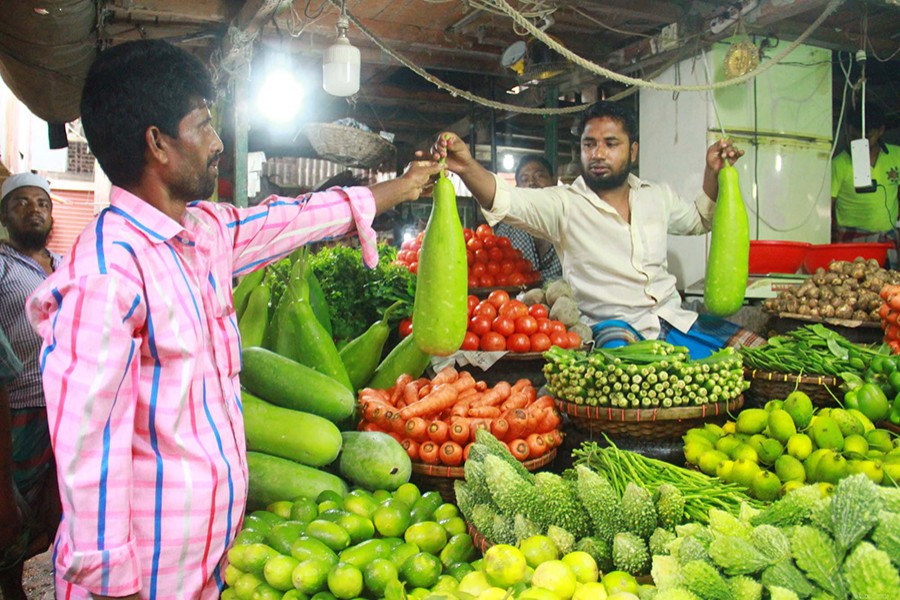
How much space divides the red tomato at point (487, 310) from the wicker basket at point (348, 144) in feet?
13.4

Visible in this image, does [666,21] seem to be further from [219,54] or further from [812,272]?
[219,54]

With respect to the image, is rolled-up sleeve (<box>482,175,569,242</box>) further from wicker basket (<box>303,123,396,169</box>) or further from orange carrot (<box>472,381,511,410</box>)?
wicker basket (<box>303,123,396,169</box>)

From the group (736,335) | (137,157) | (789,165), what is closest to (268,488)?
(137,157)

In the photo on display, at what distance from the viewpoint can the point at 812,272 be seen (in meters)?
5.21

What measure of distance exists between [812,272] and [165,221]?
4985mm

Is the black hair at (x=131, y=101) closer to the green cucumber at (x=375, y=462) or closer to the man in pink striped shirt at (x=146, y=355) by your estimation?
the man in pink striped shirt at (x=146, y=355)

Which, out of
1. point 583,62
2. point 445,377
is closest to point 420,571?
point 445,377

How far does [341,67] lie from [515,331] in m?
1.97

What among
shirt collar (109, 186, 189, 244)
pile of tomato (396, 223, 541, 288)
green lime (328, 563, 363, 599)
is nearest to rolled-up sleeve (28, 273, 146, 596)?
shirt collar (109, 186, 189, 244)

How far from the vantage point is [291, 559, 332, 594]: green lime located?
169 centimetres

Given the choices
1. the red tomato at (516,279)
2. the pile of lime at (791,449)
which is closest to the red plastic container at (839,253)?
the red tomato at (516,279)

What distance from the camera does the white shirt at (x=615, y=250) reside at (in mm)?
3809

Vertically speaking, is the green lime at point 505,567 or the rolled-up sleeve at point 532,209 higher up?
the rolled-up sleeve at point 532,209

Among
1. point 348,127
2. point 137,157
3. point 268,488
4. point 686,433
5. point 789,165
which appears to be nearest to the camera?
point 137,157
